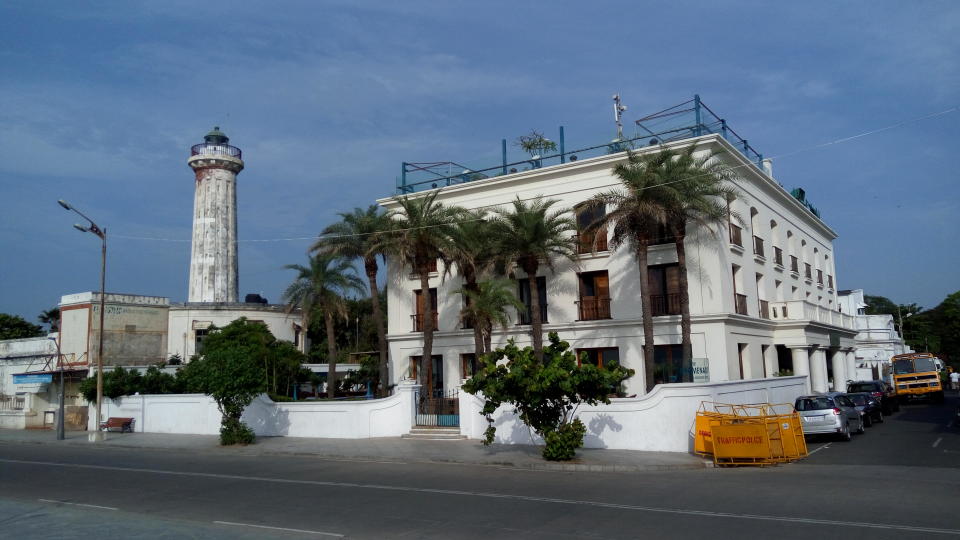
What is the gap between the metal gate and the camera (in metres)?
24.8

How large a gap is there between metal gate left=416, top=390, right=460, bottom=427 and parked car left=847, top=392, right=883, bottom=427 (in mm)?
14431

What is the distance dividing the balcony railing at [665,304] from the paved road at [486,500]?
33.8 ft

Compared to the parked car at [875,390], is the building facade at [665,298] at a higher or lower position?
higher

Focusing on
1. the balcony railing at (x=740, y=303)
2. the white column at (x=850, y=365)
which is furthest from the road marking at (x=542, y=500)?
the white column at (x=850, y=365)

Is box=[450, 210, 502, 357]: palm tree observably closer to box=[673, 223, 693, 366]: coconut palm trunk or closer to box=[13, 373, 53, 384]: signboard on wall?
box=[673, 223, 693, 366]: coconut palm trunk

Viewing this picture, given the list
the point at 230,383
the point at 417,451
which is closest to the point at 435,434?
the point at 417,451

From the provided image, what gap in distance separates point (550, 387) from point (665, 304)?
45.1 ft

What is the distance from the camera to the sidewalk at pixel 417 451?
16.8 m

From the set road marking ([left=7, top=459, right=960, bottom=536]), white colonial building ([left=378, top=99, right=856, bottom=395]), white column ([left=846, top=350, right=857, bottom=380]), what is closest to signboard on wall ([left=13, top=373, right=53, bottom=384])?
white colonial building ([left=378, top=99, right=856, bottom=395])

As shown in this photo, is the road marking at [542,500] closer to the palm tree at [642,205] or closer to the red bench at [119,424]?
the red bench at [119,424]

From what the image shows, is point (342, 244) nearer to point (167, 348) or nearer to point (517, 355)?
point (517, 355)

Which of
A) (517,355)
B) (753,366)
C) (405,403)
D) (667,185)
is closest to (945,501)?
(517,355)

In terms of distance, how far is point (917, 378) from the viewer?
1582 inches

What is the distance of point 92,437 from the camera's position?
28203 millimetres
